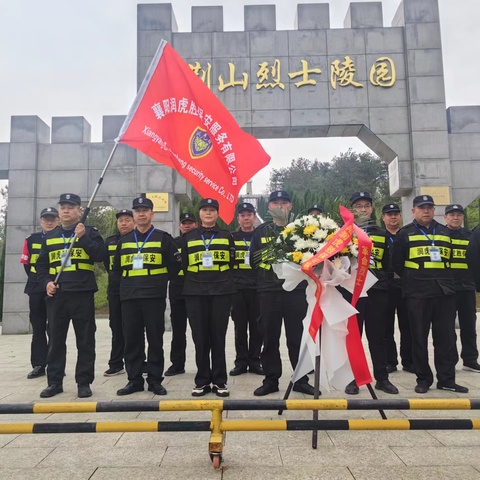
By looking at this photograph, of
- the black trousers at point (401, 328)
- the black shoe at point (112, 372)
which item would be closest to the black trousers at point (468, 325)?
the black trousers at point (401, 328)

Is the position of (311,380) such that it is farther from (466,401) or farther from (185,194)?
(185,194)

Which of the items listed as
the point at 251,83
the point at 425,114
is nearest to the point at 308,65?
the point at 251,83

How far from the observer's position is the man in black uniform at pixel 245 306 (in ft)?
18.5

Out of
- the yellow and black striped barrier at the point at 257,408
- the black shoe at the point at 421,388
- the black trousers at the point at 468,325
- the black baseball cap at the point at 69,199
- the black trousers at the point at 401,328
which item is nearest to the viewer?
the yellow and black striped barrier at the point at 257,408

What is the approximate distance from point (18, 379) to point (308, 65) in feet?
29.8

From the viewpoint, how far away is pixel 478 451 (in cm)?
296

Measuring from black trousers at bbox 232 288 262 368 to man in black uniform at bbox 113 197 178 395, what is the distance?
137cm

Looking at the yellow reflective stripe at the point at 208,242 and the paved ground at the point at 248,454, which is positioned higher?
the yellow reflective stripe at the point at 208,242

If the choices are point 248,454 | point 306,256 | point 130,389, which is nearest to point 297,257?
point 306,256

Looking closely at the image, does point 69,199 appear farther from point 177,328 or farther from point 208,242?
point 177,328

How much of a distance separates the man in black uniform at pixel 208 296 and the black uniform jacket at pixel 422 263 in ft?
5.98

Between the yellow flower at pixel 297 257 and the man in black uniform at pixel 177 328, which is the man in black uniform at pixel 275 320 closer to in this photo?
the yellow flower at pixel 297 257

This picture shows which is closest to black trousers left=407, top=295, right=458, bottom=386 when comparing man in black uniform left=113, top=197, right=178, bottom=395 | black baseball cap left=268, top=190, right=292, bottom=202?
black baseball cap left=268, top=190, right=292, bottom=202

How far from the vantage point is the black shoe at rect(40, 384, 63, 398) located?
445 centimetres
